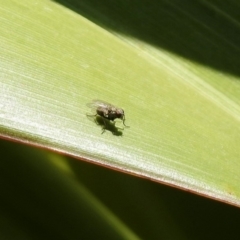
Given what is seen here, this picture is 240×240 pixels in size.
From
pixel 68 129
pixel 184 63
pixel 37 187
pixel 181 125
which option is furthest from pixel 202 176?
pixel 184 63

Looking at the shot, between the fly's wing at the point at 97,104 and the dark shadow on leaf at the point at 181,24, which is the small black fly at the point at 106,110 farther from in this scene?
the dark shadow on leaf at the point at 181,24

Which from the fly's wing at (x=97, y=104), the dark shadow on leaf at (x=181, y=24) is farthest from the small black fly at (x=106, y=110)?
the dark shadow on leaf at (x=181, y=24)

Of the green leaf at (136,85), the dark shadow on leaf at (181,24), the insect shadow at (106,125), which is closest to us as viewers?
the green leaf at (136,85)

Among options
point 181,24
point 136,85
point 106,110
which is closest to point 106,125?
point 106,110

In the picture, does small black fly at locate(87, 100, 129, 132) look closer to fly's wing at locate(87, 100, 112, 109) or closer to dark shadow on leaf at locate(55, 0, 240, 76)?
fly's wing at locate(87, 100, 112, 109)

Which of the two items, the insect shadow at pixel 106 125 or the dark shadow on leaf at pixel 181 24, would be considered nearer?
the insect shadow at pixel 106 125

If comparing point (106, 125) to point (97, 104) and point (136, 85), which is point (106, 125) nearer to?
point (97, 104)
